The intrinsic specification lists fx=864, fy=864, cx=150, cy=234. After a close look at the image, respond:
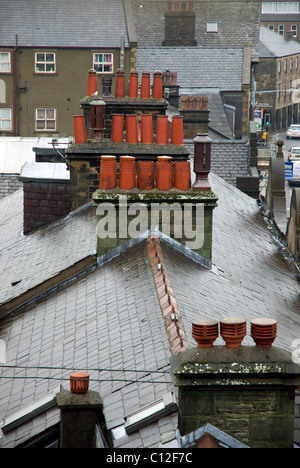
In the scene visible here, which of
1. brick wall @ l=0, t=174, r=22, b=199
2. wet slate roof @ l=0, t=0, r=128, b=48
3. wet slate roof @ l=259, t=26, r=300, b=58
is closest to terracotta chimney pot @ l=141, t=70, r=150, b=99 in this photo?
brick wall @ l=0, t=174, r=22, b=199

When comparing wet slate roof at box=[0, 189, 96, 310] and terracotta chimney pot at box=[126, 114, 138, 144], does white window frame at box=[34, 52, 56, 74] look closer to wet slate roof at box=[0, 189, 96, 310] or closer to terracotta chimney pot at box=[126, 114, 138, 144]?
wet slate roof at box=[0, 189, 96, 310]

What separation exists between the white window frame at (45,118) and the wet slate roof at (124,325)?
45.7m

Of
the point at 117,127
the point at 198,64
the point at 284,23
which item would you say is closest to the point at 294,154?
the point at 198,64

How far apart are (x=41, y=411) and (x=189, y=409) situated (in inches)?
117

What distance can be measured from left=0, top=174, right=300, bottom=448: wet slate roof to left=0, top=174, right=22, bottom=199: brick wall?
692 inches

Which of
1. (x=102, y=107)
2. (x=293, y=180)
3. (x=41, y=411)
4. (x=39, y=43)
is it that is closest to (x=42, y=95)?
(x=39, y=43)

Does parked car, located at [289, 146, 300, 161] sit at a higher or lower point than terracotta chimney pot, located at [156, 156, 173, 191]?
lower

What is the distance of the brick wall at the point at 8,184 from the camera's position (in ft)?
125

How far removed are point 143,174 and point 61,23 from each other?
168 feet

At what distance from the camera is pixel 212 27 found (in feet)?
264

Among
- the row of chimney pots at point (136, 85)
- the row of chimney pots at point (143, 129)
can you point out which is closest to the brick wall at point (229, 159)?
the row of chimney pots at point (136, 85)

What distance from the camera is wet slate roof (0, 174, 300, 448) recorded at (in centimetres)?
1205

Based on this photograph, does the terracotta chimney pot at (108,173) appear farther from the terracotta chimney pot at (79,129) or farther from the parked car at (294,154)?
the parked car at (294,154)
